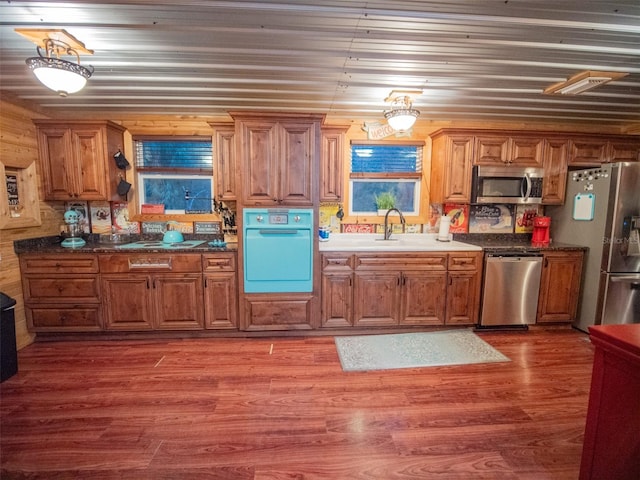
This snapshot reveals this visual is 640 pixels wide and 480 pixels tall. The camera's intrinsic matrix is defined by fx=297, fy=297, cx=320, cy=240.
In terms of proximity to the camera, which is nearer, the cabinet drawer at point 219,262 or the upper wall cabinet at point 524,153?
the cabinet drawer at point 219,262

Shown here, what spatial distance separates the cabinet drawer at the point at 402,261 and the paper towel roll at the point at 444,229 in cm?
50

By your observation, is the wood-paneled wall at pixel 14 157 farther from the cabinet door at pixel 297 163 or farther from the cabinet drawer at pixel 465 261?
the cabinet drawer at pixel 465 261

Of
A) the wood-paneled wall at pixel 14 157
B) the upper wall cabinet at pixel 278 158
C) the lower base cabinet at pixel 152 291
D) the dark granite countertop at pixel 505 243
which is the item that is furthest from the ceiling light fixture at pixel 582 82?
the wood-paneled wall at pixel 14 157

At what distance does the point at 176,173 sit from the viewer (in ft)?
12.1

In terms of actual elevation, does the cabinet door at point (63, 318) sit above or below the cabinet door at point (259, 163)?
below

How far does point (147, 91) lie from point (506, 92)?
3.45 m

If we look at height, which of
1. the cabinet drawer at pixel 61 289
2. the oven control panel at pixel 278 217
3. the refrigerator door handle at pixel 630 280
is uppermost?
the oven control panel at pixel 278 217

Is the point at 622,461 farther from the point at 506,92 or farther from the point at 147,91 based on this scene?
the point at 147,91

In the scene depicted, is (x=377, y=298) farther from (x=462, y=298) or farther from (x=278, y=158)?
(x=278, y=158)

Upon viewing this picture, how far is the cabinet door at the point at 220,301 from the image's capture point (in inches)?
123

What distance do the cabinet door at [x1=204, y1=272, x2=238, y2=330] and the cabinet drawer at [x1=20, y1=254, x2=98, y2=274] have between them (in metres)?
1.14

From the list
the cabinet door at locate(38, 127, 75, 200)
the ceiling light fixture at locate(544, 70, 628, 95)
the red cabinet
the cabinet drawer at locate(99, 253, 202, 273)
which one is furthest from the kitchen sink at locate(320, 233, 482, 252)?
the cabinet door at locate(38, 127, 75, 200)

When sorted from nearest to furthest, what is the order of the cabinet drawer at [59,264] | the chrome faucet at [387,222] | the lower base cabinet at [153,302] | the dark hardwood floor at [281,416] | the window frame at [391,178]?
the dark hardwood floor at [281,416], the cabinet drawer at [59,264], the lower base cabinet at [153,302], the chrome faucet at [387,222], the window frame at [391,178]

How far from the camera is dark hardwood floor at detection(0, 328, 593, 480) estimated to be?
163 centimetres
